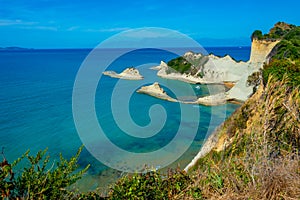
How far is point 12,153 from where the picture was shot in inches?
628

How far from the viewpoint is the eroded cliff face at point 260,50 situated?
2560cm

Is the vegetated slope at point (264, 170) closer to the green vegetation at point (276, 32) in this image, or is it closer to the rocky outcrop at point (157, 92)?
the green vegetation at point (276, 32)

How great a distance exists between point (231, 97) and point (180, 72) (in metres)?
17.6

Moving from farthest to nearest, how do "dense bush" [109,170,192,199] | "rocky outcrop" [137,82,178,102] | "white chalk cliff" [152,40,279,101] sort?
"rocky outcrop" [137,82,178,102]
"white chalk cliff" [152,40,279,101]
"dense bush" [109,170,192,199]

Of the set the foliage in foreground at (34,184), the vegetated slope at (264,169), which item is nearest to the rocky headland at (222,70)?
the vegetated slope at (264,169)

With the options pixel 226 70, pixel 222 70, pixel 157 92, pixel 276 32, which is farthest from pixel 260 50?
pixel 157 92

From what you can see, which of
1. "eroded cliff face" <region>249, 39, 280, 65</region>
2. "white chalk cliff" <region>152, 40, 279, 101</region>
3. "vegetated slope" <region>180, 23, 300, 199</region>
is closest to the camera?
"vegetated slope" <region>180, 23, 300, 199</region>

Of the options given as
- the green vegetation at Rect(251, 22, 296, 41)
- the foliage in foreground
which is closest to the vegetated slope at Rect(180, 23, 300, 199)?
the foliage in foreground

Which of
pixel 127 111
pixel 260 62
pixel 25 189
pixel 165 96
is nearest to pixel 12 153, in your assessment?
pixel 127 111

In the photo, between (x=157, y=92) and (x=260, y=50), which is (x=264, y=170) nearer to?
(x=260, y=50)

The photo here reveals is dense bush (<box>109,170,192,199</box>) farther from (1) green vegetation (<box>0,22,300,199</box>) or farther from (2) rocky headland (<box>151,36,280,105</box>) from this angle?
(2) rocky headland (<box>151,36,280,105</box>)

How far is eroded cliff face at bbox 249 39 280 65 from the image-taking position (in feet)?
84.0

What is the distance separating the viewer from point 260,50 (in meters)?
27.1

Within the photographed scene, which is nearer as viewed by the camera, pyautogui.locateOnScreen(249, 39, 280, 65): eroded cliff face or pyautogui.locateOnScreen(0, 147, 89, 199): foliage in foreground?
pyautogui.locateOnScreen(0, 147, 89, 199): foliage in foreground
